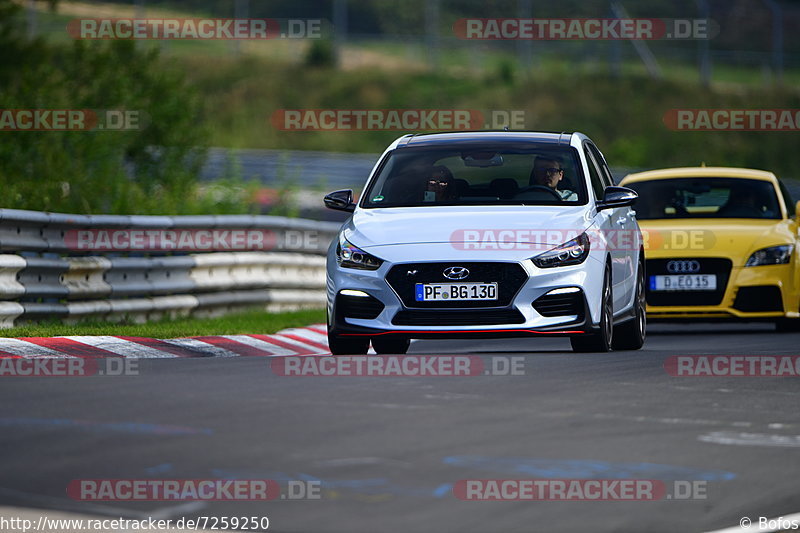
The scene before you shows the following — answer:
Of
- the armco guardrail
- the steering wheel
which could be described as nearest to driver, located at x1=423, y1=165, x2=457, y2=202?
the steering wheel

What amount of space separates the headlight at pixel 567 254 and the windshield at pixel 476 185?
718 mm

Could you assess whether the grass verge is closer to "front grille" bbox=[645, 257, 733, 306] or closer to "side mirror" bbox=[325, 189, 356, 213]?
"side mirror" bbox=[325, 189, 356, 213]

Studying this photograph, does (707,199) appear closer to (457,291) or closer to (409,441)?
(457,291)

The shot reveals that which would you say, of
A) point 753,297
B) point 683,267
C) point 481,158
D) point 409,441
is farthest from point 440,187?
point 409,441

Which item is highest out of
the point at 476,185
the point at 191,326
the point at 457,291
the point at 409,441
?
the point at 476,185

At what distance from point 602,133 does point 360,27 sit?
91.1 ft

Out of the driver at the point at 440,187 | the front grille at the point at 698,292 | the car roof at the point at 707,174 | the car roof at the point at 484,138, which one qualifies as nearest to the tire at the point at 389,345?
the driver at the point at 440,187

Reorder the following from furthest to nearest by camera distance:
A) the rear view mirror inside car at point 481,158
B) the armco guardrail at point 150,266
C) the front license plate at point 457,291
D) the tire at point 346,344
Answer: the armco guardrail at point 150,266 < the rear view mirror inside car at point 481,158 < the tire at point 346,344 < the front license plate at point 457,291

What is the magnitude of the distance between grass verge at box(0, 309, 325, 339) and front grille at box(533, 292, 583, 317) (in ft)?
11.4

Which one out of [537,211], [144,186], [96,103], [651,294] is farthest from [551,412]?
[96,103]

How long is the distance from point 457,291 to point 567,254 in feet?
2.80

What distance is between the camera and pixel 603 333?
12.0 meters

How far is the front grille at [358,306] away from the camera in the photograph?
38.0ft

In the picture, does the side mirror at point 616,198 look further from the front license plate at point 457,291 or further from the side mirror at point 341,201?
the side mirror at point 341,201
